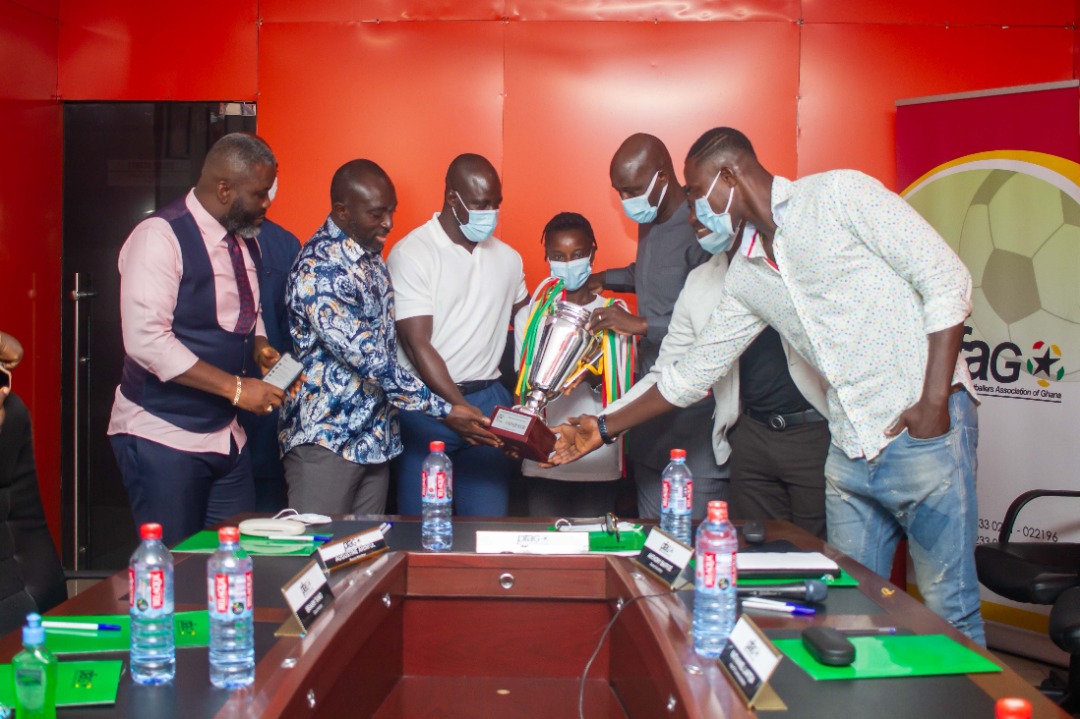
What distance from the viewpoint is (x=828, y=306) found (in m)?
2.39

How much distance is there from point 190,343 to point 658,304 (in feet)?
4.79

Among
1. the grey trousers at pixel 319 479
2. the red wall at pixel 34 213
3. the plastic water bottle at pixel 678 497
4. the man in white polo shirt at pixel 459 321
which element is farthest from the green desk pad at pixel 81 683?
the red wall at pixel 34 213

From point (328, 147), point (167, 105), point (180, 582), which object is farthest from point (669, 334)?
point (167, 105)

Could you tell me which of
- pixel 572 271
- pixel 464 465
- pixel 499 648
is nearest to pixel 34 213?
pixel 464 465

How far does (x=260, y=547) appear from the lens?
2.22m

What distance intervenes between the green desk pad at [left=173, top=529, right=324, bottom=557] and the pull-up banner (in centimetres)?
275

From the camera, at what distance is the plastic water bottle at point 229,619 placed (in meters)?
1.49

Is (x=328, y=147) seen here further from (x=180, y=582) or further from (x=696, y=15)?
(x=180, y=582)

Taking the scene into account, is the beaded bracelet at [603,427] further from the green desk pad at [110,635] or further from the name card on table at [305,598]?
the green desk pad at [110,635]

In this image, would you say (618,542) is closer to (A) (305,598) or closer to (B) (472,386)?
(A) (305,598)

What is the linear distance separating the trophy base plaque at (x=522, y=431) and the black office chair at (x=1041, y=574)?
4.54 ft

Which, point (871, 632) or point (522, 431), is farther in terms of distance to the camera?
point (522, 431)

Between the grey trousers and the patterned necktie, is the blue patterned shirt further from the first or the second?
the patterned necktie

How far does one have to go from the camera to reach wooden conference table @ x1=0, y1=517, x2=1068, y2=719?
144cm
